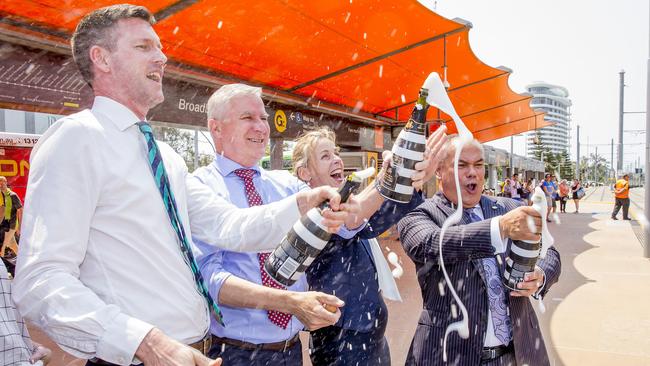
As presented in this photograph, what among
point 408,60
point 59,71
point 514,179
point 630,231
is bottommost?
point 630,231

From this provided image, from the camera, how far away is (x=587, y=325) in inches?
194

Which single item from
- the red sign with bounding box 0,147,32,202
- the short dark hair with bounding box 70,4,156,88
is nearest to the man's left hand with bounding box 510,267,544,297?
the short dark hair with bounding box 70,4,156,88

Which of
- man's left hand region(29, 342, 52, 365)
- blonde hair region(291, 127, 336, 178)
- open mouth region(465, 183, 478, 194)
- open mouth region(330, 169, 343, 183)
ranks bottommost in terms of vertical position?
man's left hand region(29, 342, 52, 365)

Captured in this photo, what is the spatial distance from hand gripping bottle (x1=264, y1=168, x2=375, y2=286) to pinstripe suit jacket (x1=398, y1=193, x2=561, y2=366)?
0.66m

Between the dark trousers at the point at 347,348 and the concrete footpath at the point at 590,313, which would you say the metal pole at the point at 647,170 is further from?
the dark trousers at the point at 347,348

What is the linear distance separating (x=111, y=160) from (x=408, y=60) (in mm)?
6669

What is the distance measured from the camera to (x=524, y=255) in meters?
1.72

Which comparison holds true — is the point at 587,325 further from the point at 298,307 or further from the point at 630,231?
the point at 630,231

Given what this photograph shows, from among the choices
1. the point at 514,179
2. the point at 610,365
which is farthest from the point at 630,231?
the point at 610,365

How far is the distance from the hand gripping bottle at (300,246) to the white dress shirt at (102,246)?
27 cm

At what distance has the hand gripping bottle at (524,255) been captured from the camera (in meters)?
1.63

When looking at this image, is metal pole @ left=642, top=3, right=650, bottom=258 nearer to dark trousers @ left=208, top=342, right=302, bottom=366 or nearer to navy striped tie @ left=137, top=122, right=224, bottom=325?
dark trousers @ left=208, top=342, right=302, bottom=366

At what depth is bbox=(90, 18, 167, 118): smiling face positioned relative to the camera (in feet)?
4.67

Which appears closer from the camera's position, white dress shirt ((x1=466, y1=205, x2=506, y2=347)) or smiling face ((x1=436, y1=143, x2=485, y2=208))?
white dress shirt ((x1=466, y1=205, x2=506, y2=347))
